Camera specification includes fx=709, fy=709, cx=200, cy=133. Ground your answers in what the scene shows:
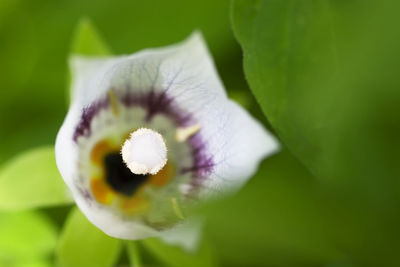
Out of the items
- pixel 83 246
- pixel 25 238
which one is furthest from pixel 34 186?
pixel 25 238

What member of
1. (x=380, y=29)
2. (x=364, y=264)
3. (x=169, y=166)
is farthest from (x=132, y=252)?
(x=380, y=29)

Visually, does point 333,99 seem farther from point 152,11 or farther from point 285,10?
point 152,11

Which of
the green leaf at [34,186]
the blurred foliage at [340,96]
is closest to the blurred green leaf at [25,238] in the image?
the green leaf at [34,186]

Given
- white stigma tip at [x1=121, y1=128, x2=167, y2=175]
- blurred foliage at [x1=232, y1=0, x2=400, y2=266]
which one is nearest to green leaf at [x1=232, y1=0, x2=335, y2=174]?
blurred foliage at [x1=232, y1=0, x2=400, y2=266]

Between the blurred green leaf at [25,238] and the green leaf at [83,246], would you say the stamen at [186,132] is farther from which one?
the blurred green leaf at [25,238]

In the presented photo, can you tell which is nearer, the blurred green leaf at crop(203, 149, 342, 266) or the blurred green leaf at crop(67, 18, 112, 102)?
the blurred green leaf at crop(203, 149, 342, 266)

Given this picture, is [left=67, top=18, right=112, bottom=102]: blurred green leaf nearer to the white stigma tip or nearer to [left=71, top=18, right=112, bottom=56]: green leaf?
[left=71, top=18, right=112, bottom=56]: green leaf

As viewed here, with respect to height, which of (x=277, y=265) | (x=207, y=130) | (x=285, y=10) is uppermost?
(x=285, y=10)
